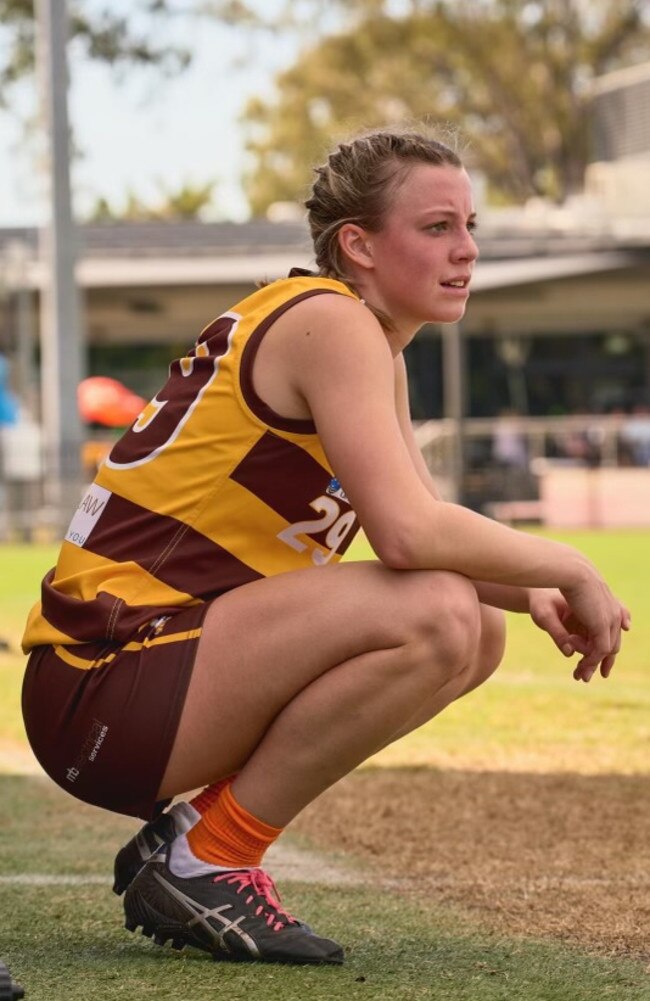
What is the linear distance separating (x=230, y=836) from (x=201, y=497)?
2.00 ft

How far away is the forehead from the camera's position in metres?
3.41

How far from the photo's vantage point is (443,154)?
3469 millimetres

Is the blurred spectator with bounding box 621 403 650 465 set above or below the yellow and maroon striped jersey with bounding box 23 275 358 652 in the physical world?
below

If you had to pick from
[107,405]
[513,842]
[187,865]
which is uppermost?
[187,865]

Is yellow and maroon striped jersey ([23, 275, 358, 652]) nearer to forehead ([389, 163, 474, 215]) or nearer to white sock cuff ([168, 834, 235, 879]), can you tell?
forehead ([389, 163, 474, 215])

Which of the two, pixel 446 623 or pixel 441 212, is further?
pixel 441 212

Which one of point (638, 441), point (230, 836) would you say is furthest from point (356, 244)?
point (638, 441)

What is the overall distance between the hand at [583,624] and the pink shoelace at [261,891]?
68cm

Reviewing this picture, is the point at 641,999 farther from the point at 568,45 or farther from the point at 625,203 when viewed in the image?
the point at 568,45

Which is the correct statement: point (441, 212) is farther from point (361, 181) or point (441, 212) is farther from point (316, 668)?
point (316, 668)

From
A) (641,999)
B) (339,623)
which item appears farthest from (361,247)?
(641,999)

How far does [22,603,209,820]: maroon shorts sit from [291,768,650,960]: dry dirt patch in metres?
0.84

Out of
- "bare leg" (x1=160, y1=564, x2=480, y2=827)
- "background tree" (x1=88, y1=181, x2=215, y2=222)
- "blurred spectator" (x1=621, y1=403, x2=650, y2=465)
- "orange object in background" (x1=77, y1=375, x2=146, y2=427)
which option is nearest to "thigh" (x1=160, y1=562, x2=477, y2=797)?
"bare leg" (x1=160, y1=564, x2=480, y2=827)

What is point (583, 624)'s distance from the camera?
3422mm
